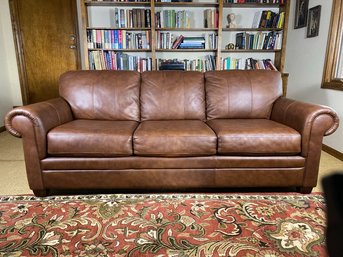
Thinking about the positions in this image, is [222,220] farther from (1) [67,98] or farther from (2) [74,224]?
(1) [67,98]

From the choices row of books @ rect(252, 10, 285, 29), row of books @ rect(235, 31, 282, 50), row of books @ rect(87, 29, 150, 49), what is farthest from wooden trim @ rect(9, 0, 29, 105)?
row of books @ rect(252, 10, 285, 29)

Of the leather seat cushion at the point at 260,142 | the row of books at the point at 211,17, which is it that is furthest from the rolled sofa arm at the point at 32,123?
the row of books at the point at 211,17

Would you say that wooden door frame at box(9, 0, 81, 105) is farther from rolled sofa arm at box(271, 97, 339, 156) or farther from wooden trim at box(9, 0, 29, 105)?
rolled sofa arm at box(271, 97, 339, 156)

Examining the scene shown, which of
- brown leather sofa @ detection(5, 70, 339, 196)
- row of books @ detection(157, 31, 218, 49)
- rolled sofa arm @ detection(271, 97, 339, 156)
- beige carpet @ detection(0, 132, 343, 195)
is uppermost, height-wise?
row of books @ detection(157, 31, 218, 49)

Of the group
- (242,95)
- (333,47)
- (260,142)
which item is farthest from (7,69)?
(333,47)

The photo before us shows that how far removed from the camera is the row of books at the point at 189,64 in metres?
3.41

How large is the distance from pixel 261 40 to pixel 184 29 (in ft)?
3.53

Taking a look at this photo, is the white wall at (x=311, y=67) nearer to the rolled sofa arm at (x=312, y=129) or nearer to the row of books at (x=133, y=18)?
the rolled sofa arm at (x=312, y=129)

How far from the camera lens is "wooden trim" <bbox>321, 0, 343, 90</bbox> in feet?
8.15

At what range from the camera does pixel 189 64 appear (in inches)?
138

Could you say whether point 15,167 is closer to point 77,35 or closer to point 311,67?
point 77,35

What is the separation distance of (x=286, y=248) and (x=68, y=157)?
1.38m

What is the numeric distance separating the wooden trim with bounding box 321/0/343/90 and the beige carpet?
750 millimetres

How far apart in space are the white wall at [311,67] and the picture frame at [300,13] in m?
0.07
